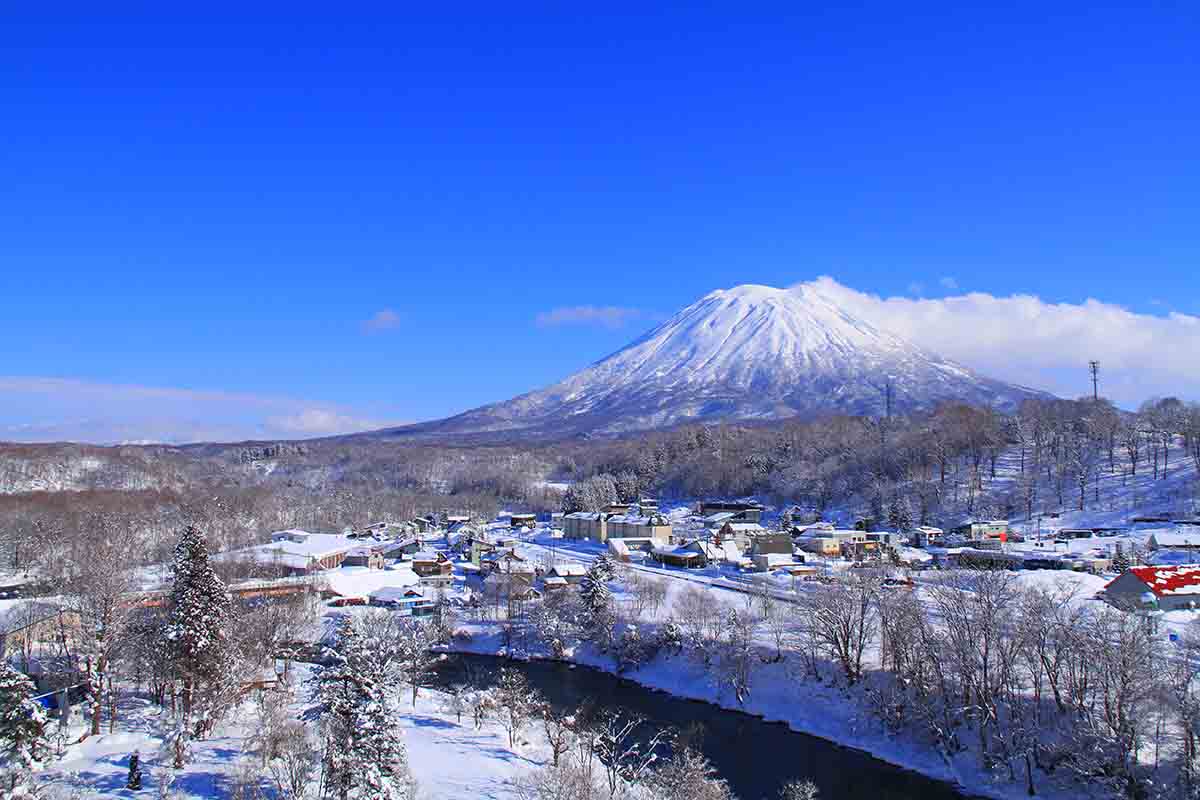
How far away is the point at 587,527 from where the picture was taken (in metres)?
56.0

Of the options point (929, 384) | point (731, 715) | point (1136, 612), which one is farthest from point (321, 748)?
point (929, 384)

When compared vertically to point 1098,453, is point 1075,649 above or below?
below

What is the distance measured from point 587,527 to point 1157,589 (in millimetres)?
33786

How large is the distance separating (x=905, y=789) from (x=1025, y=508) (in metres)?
Answer: 35.4

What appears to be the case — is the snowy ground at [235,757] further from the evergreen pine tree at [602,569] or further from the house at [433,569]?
the house at [433,569]

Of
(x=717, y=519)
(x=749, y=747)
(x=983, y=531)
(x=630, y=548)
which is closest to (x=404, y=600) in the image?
(x=630, y=548)

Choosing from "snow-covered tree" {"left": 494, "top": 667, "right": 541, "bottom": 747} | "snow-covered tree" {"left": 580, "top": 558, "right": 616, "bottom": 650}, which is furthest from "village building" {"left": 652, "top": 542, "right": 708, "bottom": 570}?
"snow-covered tree" {"left": 494, "top": 667, "right": 541, "bottom": 747}

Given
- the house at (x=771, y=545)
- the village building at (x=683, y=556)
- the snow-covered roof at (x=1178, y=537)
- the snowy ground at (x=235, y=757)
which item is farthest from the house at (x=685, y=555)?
the snowy ground at (x=235, y=757)

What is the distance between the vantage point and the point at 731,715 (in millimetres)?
23797

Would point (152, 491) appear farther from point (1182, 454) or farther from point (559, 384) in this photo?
point (559, 384)

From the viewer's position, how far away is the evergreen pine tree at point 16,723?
504 inches

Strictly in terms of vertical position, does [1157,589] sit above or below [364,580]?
above

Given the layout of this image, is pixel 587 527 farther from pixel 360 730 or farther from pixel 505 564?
pixel 360 730

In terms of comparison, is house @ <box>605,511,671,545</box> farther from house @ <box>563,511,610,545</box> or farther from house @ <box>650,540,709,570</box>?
house @ <box>650,540,709,570</box>
